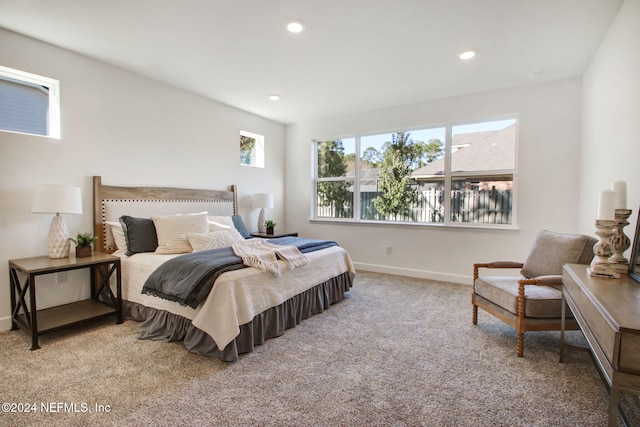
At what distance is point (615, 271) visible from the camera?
168cm

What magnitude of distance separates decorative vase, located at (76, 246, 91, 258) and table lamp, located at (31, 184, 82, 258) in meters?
0.08

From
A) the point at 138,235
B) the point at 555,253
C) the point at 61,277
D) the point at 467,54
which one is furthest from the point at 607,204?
the point at 61,277

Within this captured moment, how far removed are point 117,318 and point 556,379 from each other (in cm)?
352

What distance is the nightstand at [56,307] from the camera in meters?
2.37

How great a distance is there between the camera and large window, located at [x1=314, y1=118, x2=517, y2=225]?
13.5ft

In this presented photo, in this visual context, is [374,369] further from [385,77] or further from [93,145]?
[93,145]

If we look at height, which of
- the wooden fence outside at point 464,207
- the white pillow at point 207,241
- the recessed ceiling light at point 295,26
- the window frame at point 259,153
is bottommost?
the white pillow at point 207,241

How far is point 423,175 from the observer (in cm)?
462

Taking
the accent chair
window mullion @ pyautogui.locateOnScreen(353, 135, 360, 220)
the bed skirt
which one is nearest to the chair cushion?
the accent chair

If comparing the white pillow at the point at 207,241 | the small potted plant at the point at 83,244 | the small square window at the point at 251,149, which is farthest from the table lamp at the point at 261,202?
the small potted plant at the point at 83,244

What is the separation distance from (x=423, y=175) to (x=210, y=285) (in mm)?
3502

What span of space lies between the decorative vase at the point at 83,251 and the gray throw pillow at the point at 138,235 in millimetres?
315

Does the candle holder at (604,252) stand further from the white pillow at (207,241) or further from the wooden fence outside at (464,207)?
the white pillow at (207,241)

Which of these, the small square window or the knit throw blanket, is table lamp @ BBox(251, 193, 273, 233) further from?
the knit throw blanket
